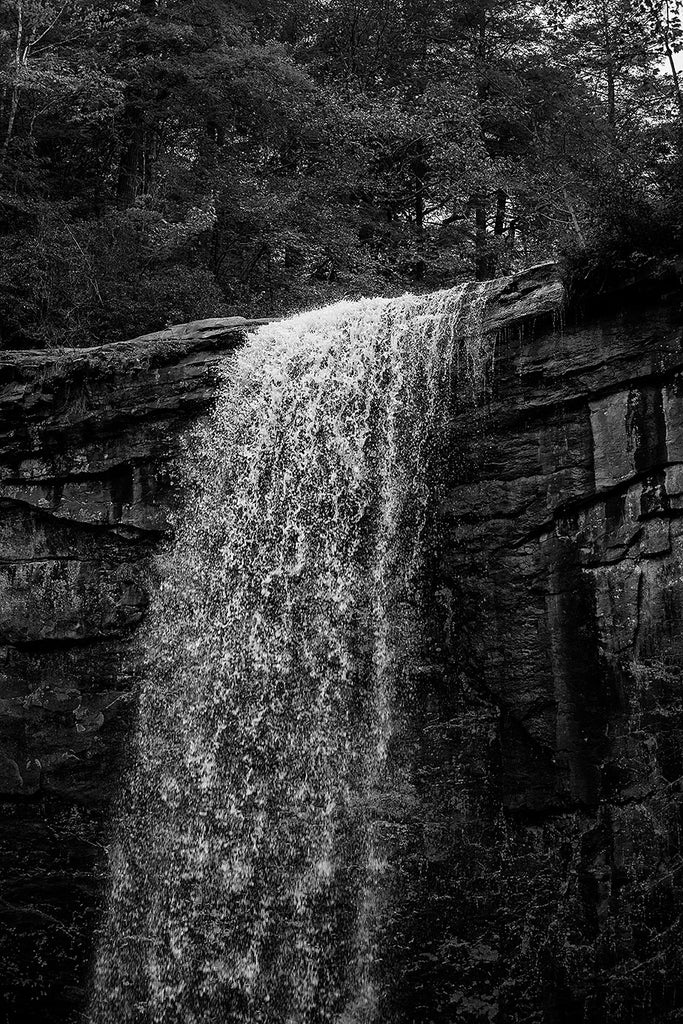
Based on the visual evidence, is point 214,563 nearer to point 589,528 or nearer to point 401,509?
point 401,509

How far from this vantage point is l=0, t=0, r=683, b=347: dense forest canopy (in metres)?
14.4

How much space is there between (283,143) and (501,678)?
11475 mm

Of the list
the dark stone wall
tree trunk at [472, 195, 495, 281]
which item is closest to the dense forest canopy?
tree trunk at [472, 195, 495, 281]

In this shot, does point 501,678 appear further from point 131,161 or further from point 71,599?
point 131,161

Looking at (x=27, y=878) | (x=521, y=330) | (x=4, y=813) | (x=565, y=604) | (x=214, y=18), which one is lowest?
(x=27, y=878)

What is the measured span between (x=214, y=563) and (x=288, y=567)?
2.69 ft

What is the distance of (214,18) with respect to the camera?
55.1 feet

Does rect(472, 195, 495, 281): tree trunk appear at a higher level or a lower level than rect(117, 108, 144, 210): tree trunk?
lower

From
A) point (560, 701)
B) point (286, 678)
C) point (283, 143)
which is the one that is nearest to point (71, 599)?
point (286, 678)

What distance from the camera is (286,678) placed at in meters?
8.91

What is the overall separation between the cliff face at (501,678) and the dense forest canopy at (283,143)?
15.0ft

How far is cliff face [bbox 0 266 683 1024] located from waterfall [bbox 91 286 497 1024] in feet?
0.93

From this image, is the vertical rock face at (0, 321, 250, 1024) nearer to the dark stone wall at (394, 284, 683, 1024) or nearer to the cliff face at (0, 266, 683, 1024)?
the cliff face at (0, 266, 683, 1024)

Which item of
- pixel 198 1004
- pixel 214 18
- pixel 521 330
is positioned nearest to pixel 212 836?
pixel 198 1004
